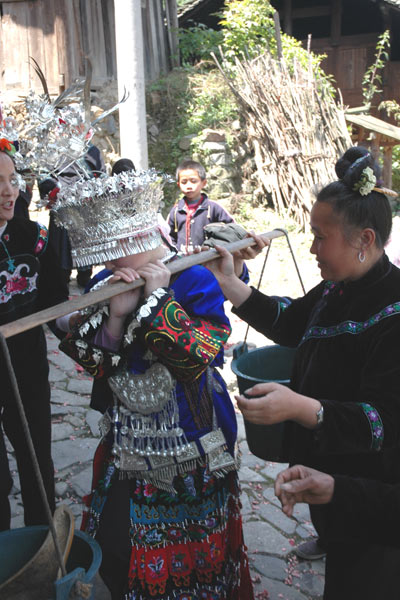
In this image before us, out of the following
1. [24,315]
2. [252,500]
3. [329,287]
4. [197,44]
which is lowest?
[252,500]

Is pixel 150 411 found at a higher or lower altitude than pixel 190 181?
lower

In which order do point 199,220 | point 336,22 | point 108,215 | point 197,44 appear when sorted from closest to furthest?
point 108,215 → point 199,220 → point 197,44 → point 336,22

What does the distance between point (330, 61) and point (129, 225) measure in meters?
14.6

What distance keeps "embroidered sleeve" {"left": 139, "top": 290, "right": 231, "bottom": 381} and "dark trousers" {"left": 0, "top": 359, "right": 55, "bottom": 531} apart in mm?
895

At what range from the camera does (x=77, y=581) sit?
1634 mm

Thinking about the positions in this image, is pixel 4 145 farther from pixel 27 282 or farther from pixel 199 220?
pixel 199 220

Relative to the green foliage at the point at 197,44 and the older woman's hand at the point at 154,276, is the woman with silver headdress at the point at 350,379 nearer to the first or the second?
the older woman's hand at the point at 154,276

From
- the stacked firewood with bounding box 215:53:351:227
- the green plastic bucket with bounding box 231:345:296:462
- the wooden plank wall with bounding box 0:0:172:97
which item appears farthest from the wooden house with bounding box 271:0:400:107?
the green plastic bucket with bounding box 231:345:296:462

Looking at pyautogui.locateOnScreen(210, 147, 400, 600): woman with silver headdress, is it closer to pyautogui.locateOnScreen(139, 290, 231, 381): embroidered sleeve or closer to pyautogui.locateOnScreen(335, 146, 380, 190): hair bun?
pyautogui.locateOnScreen(335, 146, 380, 190): hair bun

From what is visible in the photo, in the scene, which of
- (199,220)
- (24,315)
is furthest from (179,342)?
(199,220)

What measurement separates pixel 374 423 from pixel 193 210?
4547 millimetres

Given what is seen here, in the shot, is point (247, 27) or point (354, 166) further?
point (247, 27)

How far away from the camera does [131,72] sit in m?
6.93

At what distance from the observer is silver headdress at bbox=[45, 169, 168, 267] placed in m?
1.95
